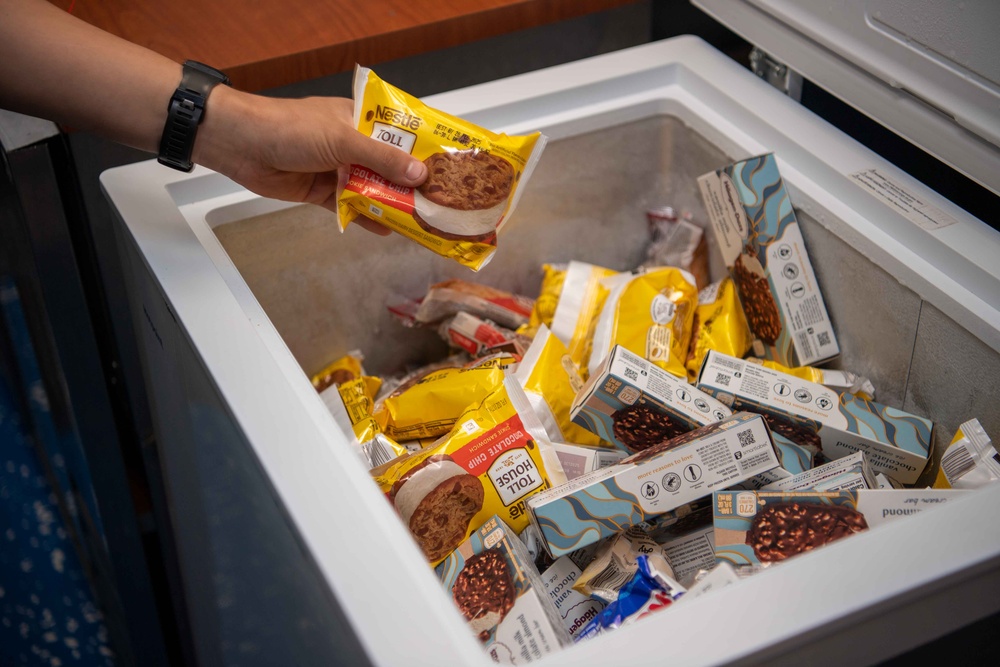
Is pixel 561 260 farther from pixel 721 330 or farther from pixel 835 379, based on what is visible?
pixel 835 379

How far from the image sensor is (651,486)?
89cm

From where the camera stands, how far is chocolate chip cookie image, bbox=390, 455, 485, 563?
944mm

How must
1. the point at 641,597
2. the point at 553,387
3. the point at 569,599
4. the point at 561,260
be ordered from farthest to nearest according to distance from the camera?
the point at 561,260 → the point at 553,387 → the point at 569,599 → the point at 641,597

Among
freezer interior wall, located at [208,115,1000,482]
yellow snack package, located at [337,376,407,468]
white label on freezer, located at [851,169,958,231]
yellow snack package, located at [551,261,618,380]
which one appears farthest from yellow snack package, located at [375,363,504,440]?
white label on freezer, located at [851,169,958,231]

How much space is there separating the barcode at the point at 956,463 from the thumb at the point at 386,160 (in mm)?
628

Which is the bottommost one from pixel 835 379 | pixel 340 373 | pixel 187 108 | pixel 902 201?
pixel 340 373

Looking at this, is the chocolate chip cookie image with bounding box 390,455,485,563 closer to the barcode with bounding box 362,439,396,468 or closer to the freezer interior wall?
the barcode with bounding box 362,439,396,468

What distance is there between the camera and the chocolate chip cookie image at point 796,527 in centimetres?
83

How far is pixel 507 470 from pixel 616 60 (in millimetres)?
699

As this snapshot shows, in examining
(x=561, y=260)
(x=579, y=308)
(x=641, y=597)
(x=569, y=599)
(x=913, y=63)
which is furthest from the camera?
(x=561, y=260)

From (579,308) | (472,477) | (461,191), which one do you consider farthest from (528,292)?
(472,477)

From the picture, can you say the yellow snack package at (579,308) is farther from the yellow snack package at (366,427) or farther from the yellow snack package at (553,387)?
the yellow snack package at (366,427)

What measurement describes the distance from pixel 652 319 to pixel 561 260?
0.31 m

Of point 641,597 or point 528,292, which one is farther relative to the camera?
point 528,292
